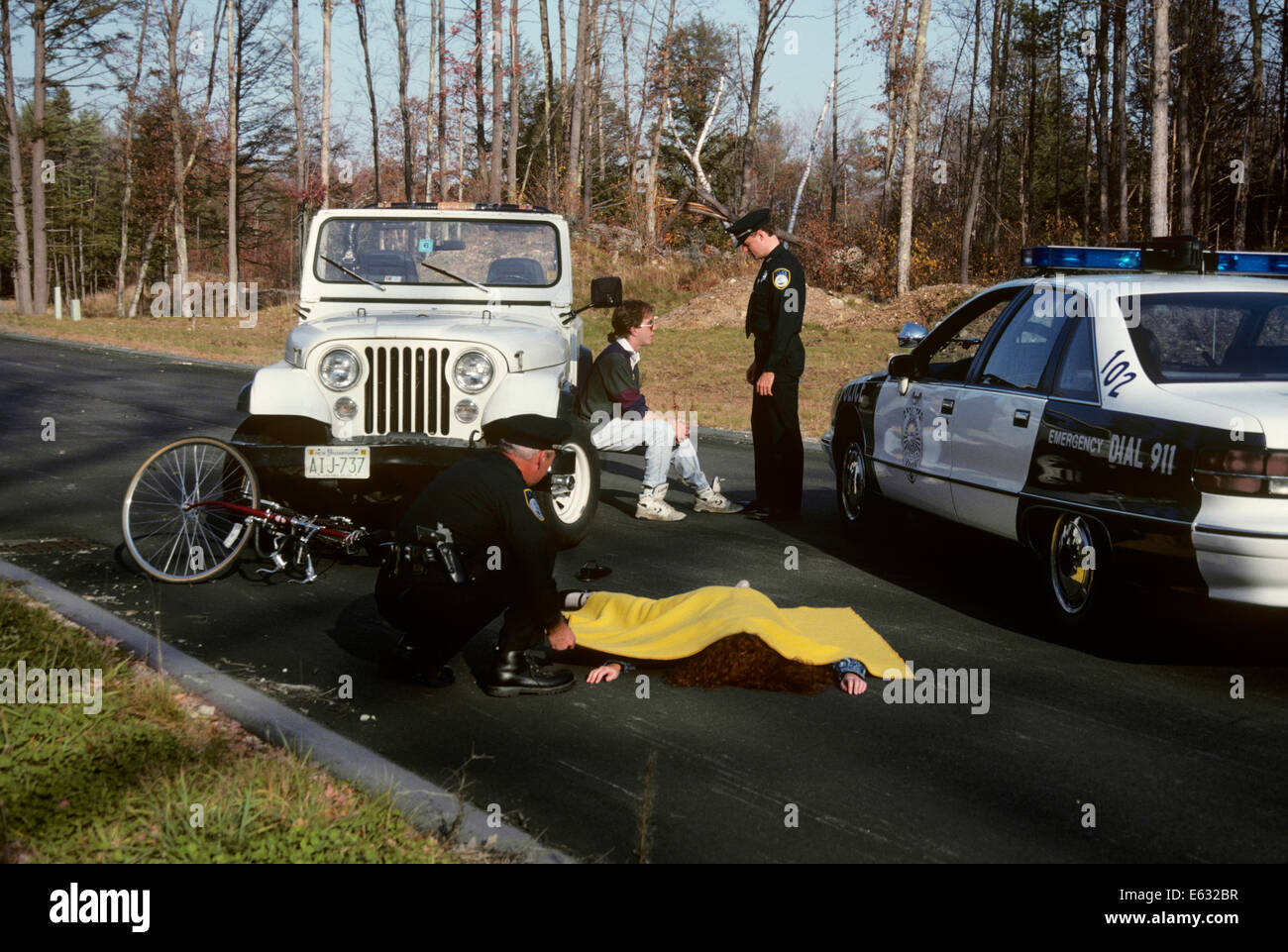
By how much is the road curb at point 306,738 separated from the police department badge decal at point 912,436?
4216mm

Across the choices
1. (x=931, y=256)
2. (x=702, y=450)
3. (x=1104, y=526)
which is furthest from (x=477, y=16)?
(x=1104, y=526)

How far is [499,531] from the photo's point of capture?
5.12m

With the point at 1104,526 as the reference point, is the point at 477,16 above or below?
above

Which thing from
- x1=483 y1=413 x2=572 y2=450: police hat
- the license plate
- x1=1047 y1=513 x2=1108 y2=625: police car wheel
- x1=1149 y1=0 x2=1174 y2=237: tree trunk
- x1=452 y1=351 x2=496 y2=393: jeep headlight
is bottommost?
x1=1047 y1=513 x2=1108 y2=625: police car wheel

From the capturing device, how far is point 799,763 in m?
4.43

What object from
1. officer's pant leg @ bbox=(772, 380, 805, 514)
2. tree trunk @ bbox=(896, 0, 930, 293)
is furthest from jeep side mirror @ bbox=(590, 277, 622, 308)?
tree trunk @ bbox=(896, 0, 930, 293)

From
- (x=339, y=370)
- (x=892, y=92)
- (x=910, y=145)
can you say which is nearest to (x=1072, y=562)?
(x=339, y=370)

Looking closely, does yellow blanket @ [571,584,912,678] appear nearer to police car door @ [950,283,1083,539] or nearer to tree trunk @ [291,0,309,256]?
police car door @ [950,283,1083,539]

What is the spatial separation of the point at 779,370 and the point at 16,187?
44.3 metres

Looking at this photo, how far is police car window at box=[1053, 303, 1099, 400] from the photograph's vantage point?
5.92 metres

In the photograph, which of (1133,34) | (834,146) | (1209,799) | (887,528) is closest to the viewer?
(1209,799)

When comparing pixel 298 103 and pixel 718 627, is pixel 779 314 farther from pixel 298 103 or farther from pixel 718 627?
pixel 298 103

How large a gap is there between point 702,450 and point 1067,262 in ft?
23.0

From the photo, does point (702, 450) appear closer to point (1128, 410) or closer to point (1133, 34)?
point (1128, 410)
